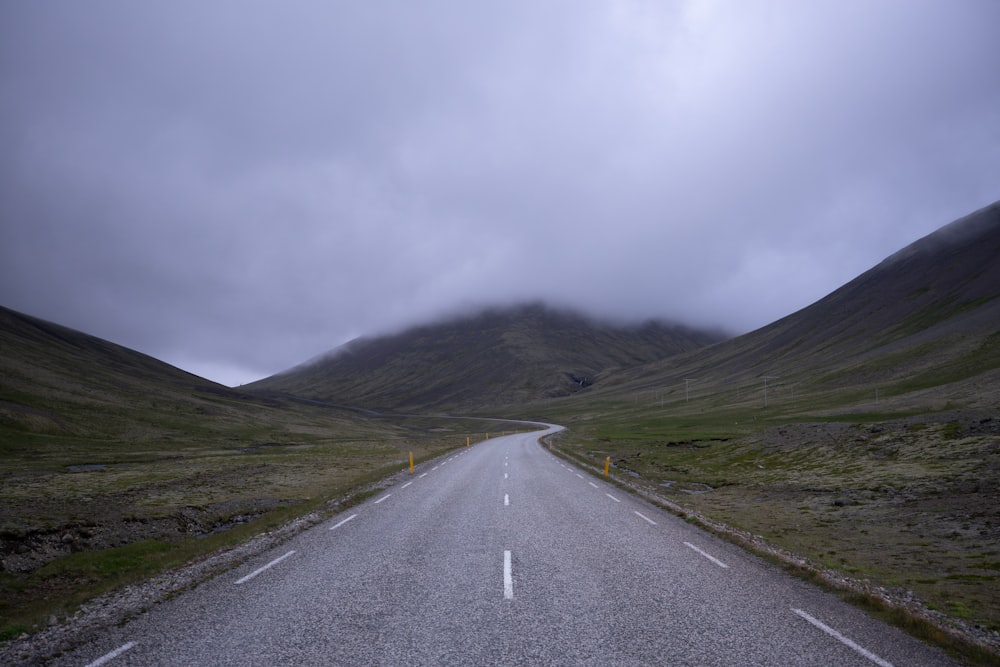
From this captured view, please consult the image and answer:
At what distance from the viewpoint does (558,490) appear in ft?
82.2

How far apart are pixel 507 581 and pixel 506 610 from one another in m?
1.63

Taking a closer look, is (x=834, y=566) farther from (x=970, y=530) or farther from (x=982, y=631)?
(x=970, y=530)

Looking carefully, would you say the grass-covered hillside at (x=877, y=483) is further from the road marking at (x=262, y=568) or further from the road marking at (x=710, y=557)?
the road marking at (x=262, y=568)

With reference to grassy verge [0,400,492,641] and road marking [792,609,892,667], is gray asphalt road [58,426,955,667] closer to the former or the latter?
road marking [792,609,892,667]

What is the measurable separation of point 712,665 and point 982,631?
17.6 ft

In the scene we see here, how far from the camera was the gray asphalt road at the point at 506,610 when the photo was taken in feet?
24.3

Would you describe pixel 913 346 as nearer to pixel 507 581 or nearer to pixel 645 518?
pixel 645 518

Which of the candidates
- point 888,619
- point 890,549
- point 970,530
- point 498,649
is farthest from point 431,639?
point 970,530

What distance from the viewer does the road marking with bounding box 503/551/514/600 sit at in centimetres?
974

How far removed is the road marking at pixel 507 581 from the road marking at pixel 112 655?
A: 19.9 feet

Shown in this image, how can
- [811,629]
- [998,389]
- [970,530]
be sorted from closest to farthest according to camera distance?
[811,629] < [970,530] < [998,389]

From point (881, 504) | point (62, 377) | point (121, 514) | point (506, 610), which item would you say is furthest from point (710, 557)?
point (62, 377)

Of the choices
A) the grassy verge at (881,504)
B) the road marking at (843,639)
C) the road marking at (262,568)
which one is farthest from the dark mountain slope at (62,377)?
the road marking at (843,639)

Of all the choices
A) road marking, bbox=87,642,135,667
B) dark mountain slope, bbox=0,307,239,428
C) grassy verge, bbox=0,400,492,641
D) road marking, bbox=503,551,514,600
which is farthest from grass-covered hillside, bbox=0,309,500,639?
road marking, bbox=503,551,514,600
